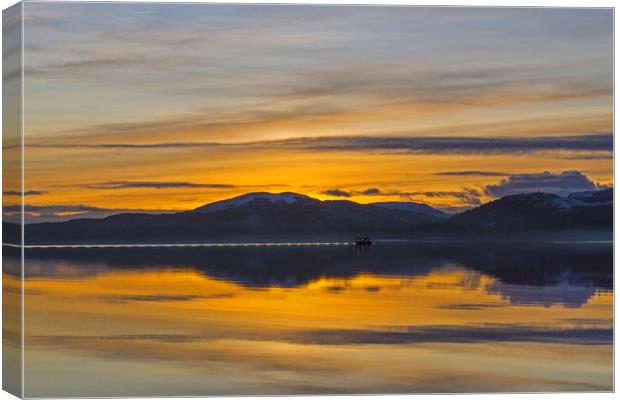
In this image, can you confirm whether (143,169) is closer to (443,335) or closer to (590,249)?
(443,335)

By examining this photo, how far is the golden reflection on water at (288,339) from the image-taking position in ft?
50.0

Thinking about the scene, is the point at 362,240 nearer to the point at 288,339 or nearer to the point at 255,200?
the point at 255,200

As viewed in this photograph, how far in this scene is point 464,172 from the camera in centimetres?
1625

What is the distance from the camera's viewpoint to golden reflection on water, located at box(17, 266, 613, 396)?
15250 millimetres

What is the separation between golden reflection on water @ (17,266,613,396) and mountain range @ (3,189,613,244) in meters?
0.47

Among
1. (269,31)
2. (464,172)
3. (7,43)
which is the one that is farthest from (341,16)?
(7,43)

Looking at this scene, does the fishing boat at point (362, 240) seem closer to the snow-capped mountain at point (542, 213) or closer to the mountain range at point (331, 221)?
the mountain range at point (331, 221)

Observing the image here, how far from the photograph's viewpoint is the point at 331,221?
16062 millimetres

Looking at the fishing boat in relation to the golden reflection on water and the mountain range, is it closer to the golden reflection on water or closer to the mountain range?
the mountain range

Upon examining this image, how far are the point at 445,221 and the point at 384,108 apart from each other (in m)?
1.47

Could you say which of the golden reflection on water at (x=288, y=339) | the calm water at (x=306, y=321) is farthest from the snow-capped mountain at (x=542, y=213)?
the golden reflection on water at (x=288, y=339)

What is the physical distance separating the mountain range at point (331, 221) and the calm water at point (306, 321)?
0.58ft

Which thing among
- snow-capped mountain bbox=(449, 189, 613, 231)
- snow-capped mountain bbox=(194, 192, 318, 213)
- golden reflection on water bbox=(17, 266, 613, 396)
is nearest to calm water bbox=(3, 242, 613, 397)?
golden reflection on water bbox=(17, 266, 613, 396)

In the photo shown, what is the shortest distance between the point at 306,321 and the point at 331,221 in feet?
3.77
